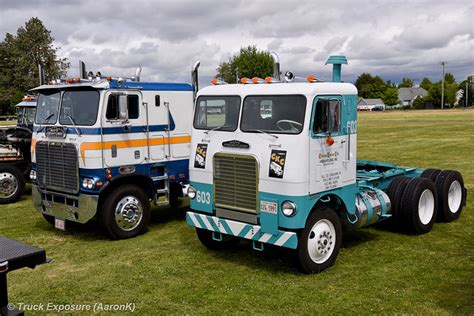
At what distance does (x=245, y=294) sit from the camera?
6.79m

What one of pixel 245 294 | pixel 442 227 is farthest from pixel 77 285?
pixel 442 227

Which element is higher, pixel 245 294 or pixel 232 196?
pixel 232 196

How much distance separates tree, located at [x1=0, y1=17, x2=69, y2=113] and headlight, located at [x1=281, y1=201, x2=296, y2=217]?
78.4 m

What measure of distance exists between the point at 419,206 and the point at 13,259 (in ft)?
24.0

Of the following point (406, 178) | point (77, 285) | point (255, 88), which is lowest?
point (77, 285)

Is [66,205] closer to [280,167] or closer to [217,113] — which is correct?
[217,113]

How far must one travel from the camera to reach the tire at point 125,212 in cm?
938

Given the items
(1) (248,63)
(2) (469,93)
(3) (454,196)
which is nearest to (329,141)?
(3) (454,196)

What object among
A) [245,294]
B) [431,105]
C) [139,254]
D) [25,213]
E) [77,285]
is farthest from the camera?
[431,105]

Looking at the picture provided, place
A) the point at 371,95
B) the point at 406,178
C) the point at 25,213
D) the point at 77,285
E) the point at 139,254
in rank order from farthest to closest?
the point at 371,95 < the point at 25,213 < the point at 406,178 < the point at 139,254 < the point at 77,285

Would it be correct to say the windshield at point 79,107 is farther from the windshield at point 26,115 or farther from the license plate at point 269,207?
the windshield at point 26,115

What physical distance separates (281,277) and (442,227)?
435 centimetres

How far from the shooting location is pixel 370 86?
143250 millimetres

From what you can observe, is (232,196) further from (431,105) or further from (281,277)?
(431,105)
